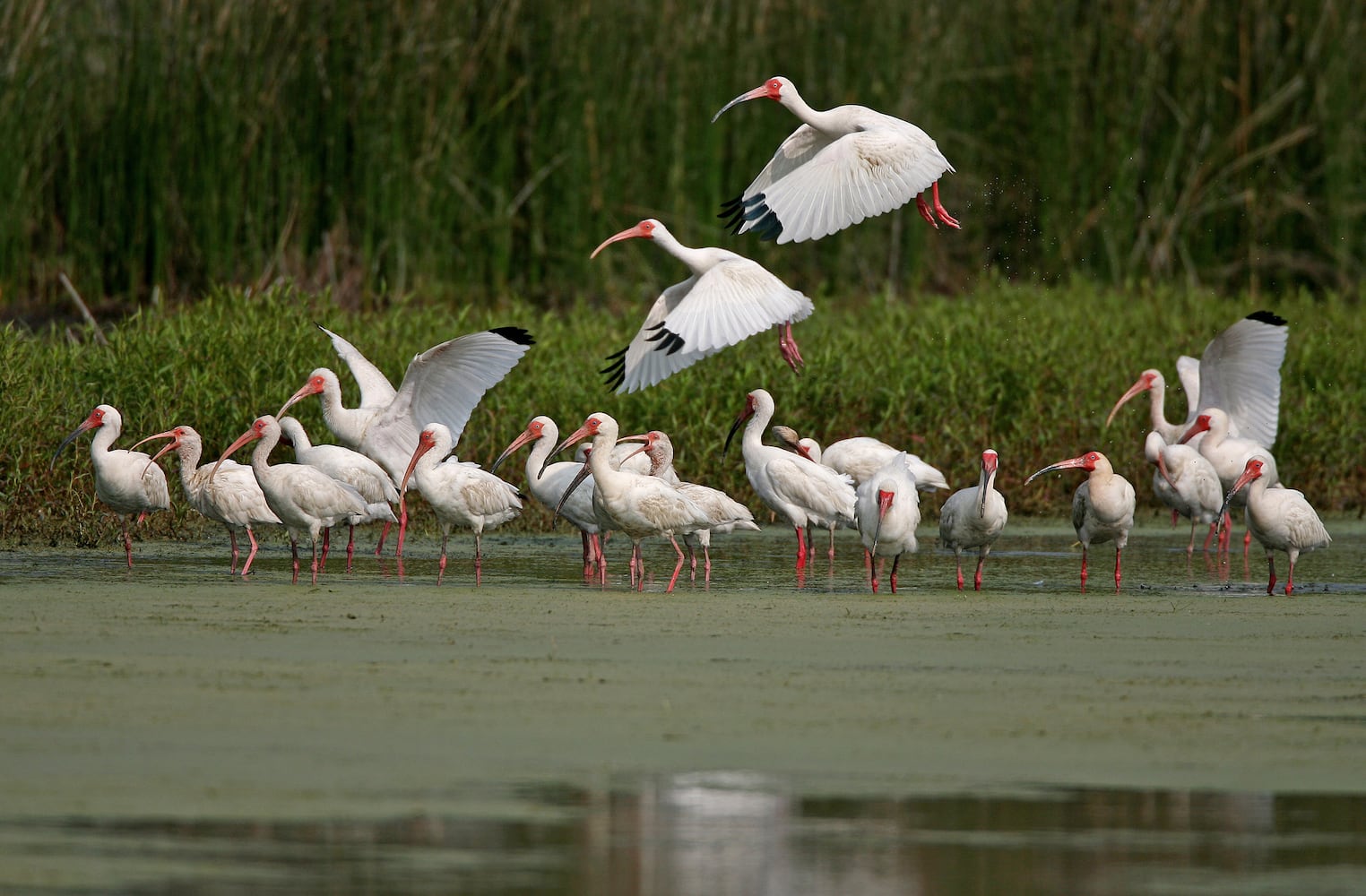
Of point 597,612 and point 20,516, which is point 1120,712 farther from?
point 20,516

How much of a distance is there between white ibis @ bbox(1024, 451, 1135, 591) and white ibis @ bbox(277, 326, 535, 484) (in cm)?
284

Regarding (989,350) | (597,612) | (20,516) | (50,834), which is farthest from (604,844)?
(989,350)

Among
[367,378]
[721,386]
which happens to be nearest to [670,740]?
[367,378]

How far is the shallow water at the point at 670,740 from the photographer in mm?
4621

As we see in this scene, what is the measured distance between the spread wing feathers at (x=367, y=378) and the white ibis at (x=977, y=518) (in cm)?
316

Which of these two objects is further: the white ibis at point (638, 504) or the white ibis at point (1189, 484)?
the white ibis at point (1189, 484)

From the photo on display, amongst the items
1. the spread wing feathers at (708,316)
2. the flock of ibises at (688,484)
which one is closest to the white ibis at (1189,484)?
the flock of ibises at (688,484)

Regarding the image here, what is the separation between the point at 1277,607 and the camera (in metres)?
8.91

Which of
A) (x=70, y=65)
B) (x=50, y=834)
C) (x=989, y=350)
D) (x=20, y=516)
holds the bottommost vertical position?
(x=50, y=834)

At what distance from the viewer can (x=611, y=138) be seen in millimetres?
16141

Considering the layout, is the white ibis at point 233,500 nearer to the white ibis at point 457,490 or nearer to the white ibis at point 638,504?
the white ibis at point 457,490

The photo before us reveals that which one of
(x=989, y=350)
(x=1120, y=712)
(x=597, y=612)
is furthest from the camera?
(x=989, y=350)

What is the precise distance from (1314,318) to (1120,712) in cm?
1022

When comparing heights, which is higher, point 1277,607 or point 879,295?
point 879,295
